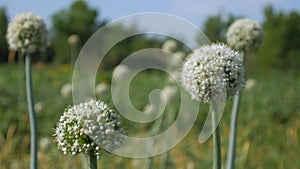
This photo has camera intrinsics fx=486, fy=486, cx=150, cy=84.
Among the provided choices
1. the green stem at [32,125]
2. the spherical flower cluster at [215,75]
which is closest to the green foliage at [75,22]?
the green stem at [32,125]

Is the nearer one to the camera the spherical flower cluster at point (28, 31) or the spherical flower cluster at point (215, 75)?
the spherical flower cluster at point (215, 75)

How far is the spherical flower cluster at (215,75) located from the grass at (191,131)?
2.33 feet

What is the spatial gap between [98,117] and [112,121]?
0.10 ft

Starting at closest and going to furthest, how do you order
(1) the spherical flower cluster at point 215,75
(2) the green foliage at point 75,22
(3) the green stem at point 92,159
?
Answer: (3) the green stem at point 92,159 → (1) the spherical flower cluster at point 215,75 → (2) the green foliage at point 75,22

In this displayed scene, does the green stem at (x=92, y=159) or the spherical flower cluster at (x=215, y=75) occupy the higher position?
the spherical flower cluster at (x=215, y=75)

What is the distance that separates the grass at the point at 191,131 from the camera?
366 cm

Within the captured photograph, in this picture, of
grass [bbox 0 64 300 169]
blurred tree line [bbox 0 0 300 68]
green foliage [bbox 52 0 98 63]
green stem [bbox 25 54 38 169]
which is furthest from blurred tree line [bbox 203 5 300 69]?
green stem [bbox 25 54 38 169]

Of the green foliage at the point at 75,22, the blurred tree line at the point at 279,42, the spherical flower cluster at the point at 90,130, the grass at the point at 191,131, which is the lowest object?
the spherical flower cluster at the point at 90,130

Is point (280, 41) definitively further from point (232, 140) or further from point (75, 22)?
point (232, 140)

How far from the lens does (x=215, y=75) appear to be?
1.14 m

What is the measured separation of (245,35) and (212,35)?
23390mm

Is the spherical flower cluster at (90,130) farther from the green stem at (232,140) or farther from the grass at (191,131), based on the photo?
the grass at (191,131)

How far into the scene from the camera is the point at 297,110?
23.0ft

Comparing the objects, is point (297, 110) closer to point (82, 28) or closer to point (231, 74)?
point (231, 74)
